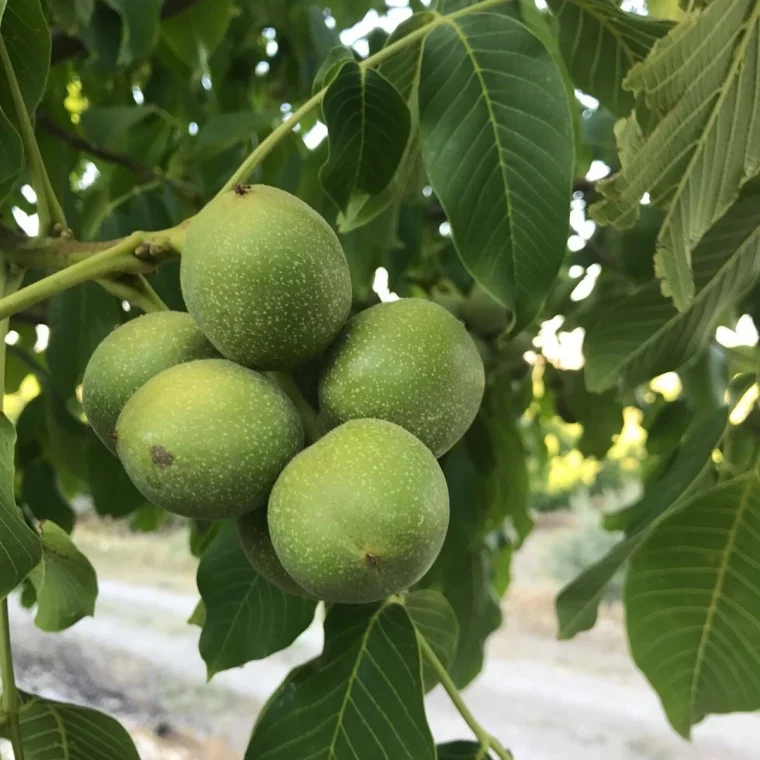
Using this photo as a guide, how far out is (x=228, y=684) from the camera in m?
1.73

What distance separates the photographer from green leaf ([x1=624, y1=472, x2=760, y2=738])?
534 millimetres

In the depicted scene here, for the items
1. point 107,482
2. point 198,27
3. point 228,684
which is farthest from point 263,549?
point 228,684

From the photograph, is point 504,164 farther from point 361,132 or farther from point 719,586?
point 719,586

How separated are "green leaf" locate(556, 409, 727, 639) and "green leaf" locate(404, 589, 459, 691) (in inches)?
4.2

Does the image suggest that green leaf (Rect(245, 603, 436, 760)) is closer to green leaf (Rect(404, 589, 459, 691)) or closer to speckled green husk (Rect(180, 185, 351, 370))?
green leaf (Rect(404, 589, 459, 691))

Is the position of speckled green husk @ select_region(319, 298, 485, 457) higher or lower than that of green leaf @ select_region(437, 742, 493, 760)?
higher

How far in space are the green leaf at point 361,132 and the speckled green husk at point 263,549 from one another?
0.84ft

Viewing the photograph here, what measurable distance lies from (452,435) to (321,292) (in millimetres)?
121

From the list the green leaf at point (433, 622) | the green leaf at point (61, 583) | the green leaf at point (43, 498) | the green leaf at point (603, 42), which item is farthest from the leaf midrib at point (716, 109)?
the green leaf at point (43, 498)

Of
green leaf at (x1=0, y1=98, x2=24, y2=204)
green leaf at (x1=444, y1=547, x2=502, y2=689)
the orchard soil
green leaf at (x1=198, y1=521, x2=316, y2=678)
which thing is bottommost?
the orchard soil

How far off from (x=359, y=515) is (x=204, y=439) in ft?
0.31

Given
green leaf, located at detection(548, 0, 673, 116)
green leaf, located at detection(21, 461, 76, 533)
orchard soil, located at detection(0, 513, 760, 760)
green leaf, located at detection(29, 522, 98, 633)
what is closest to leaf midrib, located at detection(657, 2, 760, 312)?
green leaf, located at detection(548, 0, 673, 116)

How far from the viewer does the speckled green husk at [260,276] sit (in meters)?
0.43

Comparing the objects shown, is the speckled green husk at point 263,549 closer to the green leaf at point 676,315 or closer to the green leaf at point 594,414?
the green leaf at point 676,315
